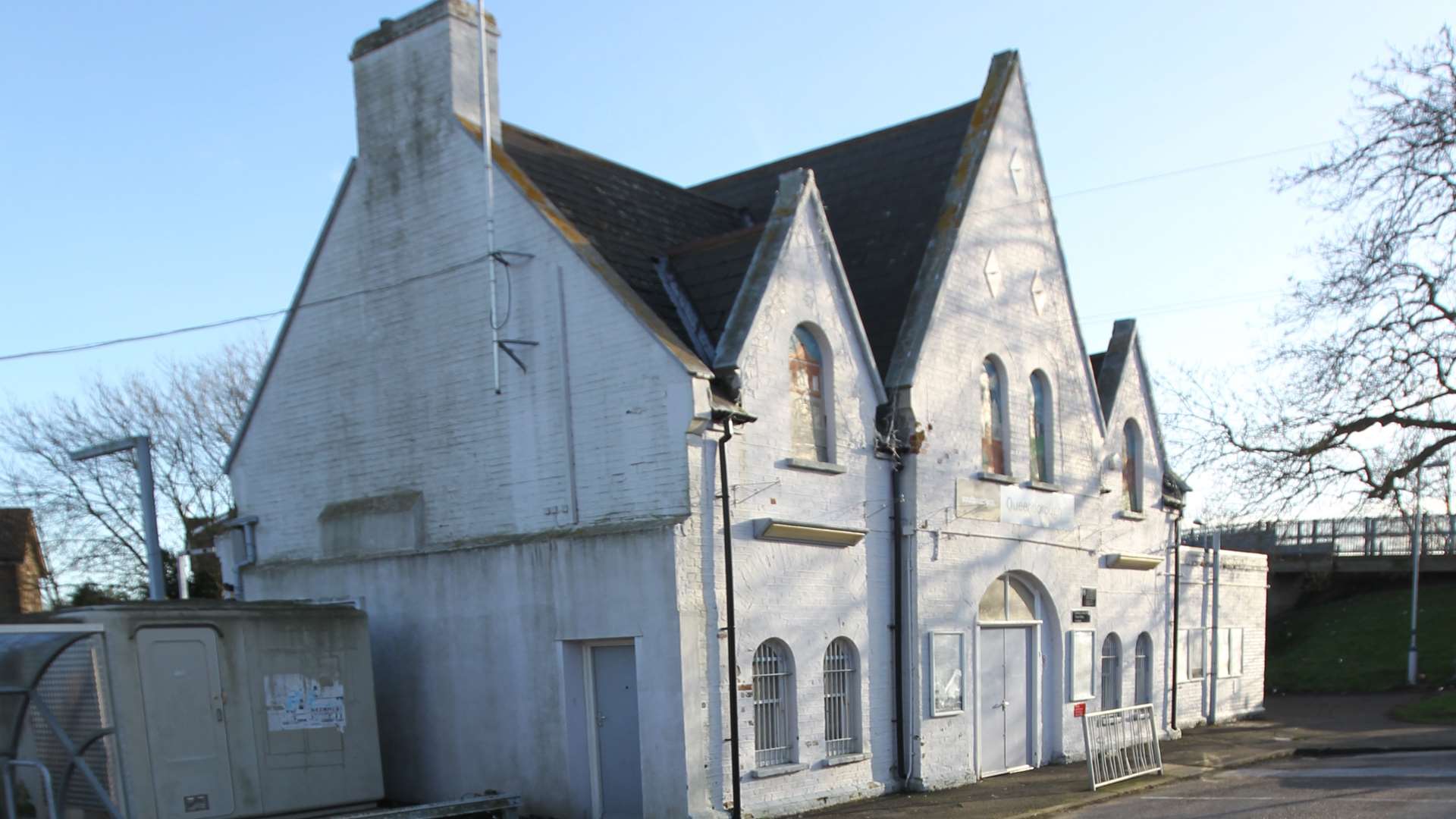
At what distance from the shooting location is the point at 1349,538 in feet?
142

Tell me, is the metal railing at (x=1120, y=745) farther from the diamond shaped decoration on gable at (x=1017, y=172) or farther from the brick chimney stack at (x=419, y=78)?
the brick chimney stack at (x=419, y=78)

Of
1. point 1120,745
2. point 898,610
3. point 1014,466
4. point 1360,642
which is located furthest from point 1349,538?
point 898,610

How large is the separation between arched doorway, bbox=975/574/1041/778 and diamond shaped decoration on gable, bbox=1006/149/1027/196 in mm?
6113

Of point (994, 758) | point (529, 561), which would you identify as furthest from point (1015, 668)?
point (529, 561)

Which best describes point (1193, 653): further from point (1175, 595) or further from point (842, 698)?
point (842, 698)

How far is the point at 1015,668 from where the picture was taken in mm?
18391

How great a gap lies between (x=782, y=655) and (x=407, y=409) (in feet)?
20.0

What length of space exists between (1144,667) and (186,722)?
16932mm

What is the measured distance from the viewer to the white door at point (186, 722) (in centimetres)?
1263

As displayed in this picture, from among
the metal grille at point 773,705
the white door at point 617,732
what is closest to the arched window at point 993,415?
the metal grille at point 773,705

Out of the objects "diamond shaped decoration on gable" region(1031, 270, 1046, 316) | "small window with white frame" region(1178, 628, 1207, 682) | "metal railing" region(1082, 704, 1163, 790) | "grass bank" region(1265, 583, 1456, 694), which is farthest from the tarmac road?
"grass bank" region(1265, 583, 1456, 694)

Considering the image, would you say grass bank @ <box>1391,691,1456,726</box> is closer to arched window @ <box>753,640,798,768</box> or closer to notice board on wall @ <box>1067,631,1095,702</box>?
notice board on wall @ <box>1067,631,1095,702</box>

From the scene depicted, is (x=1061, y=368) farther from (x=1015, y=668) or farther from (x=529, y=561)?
(x=529, y=561)

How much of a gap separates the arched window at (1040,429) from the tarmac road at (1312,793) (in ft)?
16.7
